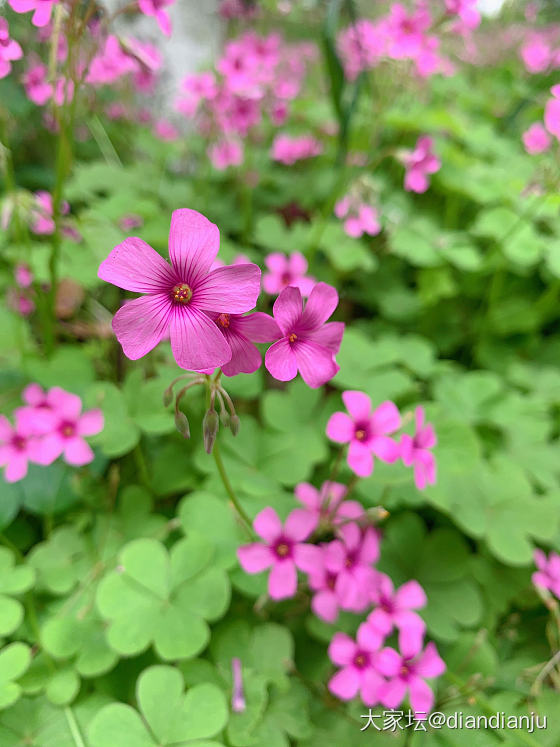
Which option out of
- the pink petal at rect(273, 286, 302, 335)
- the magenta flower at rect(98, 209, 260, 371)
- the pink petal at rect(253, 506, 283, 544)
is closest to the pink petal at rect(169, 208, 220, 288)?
the magenta flower at rect(98, 209, 260, 371)

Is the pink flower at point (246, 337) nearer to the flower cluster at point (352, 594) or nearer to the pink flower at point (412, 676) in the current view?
the flower cluster at point (352, 594)

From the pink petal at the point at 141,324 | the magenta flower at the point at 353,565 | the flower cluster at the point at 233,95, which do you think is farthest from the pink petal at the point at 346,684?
the flower cluster at the point at 233,95

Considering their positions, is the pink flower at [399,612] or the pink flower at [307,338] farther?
the pink flower at [399,612]

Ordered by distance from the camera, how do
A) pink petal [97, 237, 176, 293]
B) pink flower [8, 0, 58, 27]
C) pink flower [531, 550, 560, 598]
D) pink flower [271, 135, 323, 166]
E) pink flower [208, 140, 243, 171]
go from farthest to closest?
pink flower [271, 135, 323, 166]
pink flower [208, 140, 243, 171]
pink flower [531, 550, 560, 598]
pink flower [8, 0, 58, 27]
pink petal [97, 237, 176, 293]

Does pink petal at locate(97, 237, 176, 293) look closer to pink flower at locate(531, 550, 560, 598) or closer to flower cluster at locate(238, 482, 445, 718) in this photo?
flower cluster at locate(238, 482, 445, 718)

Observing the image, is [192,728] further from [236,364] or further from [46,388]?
[46,388]

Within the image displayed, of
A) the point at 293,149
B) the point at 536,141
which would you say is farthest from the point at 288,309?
the point at 293,149
